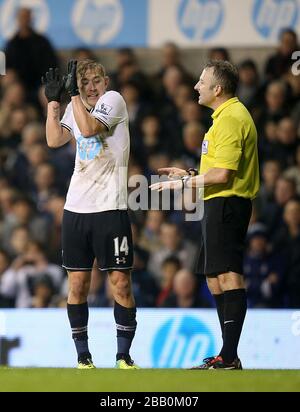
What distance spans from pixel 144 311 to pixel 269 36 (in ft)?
14.2

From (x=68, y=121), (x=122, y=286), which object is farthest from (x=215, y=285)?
(x=68, y=121)

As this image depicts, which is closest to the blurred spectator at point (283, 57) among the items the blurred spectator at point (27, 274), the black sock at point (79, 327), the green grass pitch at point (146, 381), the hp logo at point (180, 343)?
the blurred spectator at point (27, 274)

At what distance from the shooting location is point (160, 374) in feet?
23.6

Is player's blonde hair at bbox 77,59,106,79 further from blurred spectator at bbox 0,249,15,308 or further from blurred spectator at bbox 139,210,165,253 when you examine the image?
blurred spectator at bbox 0,249,15,308

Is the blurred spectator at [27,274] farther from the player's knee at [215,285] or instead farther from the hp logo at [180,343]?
the player's knee at [215,285]

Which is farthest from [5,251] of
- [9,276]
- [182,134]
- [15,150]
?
[182,134]

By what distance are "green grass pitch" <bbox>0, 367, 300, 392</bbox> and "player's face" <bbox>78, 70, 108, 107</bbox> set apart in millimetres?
1780

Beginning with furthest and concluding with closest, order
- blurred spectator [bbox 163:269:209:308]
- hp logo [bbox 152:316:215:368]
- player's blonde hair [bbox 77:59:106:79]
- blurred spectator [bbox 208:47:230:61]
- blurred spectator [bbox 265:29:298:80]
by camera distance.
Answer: blurred spectator [bbox 265:29:298:80] → blurred spectator [bbox 208:47:230:61] → blurred spectator [bbox 163:269:209:308] → hp logo [bbox 152:316:215:368] → player's blonde hair [bbox 77:59:106:79]

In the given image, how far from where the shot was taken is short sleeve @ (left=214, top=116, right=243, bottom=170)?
745 centimetres

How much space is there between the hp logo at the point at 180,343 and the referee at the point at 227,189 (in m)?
3.45

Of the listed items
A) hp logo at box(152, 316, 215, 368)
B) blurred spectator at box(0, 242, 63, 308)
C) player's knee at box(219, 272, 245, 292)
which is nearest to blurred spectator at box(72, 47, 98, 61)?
blurred spectator at box(0, 242, 63, 308)

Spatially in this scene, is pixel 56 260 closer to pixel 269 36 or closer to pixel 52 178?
pixel 52 178

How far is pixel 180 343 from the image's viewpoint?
11.2 metres

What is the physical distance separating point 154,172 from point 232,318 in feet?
19.1
